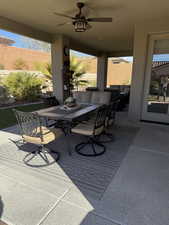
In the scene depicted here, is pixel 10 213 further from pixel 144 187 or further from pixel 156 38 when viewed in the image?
pixel 156 38

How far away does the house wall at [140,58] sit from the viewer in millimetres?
3994

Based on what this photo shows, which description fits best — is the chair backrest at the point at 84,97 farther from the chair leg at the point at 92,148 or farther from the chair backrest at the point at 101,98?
the chair leg at the point at 92,148

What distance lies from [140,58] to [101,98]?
5.29ft

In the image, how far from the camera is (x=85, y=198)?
5.65ft

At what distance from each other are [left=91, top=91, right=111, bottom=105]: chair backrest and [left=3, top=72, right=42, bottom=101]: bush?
444 cm

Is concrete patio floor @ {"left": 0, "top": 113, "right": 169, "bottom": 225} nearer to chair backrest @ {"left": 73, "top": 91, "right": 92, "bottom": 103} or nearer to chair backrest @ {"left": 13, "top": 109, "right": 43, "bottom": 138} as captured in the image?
chair backrest @ {"left": 13, "top": 109, "right": 43, "bottom": 138}

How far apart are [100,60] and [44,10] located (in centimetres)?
722

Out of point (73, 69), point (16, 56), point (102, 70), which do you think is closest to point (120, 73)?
point (102, 70)

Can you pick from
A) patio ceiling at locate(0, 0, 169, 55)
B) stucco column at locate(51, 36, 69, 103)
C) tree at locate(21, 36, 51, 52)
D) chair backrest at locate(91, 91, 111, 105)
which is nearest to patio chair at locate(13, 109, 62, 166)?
chair backrest at locate(91, 91, 111, 105)

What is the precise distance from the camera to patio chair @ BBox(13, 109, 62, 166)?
225 cm

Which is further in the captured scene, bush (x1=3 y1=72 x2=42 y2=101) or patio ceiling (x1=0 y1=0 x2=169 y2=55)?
bush (x1=3 y1=72 x2=42 y2=101)

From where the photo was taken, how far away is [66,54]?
19.4 feet

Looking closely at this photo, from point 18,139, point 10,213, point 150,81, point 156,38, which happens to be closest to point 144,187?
point 10,213

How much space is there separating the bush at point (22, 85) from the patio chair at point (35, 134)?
17.0 feet
